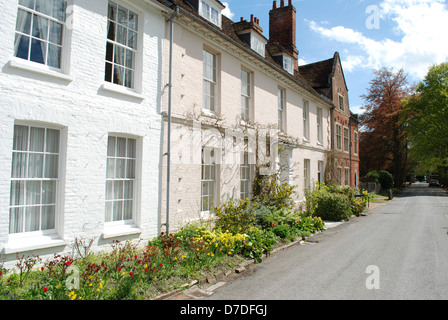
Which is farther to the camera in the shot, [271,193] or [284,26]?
[284,26]

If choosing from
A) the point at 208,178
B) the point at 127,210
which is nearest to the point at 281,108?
the point at 208,178

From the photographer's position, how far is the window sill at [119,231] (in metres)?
7.18

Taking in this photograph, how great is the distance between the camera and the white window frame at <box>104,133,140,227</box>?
24.9 feet

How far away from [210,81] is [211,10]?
3006 mm

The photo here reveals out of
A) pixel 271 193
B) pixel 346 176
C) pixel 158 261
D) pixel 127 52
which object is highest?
pixel 127 52

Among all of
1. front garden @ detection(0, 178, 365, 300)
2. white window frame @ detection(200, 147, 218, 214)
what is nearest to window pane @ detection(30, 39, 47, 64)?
front garden @ detection(0, 178, 365, 300)

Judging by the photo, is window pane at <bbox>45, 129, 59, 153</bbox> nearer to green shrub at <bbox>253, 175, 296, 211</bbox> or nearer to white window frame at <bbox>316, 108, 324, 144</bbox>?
green shrub at <bbox>253, 175, 296, 211</bbox>

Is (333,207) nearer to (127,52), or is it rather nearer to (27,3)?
(127,52)

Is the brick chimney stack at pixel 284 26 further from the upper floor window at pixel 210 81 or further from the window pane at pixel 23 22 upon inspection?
the window pane at pixel 23 22

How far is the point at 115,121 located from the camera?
750cm

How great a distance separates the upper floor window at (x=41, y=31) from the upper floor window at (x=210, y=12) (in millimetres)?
5682

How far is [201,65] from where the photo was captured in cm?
1050
